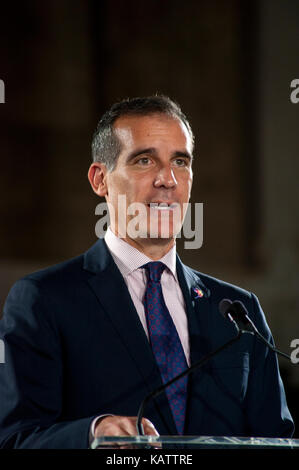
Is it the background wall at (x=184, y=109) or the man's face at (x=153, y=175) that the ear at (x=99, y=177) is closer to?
the man's face at (x=153, y=175)

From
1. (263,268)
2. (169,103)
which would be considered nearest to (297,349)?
(263,268)

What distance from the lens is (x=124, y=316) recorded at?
1.89 metres

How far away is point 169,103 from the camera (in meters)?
2.13

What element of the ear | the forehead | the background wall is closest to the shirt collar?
the ear

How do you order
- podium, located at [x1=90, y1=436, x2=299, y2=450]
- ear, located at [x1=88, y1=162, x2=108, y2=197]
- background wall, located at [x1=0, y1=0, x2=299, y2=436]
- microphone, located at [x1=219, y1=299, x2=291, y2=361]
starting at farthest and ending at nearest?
background wall, located at [x1=0, y1=0, x2=299, y2=436], ear, located at [x1=88, y1=162, x2=108, y2=197], microphone, located at [x1=219, y1=299, x2=291, y2=361], podium, located at [x1=90, y1=436, x2=299, y2=450]

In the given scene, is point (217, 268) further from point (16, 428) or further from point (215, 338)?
point (16, 428)

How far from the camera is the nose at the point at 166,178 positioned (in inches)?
78.9

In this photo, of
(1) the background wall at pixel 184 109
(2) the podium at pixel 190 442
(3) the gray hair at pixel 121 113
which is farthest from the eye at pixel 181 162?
(1) the background wall at pixel 184 109

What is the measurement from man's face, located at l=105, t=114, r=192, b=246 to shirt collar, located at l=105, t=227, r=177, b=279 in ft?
0.11

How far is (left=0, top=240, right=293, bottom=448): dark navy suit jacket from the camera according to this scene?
5.73ft

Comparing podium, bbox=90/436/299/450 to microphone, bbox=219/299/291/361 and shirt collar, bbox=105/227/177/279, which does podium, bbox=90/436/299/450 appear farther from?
shirt collar, bbox=105/227/177/279

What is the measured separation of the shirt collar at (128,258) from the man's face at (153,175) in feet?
0.11

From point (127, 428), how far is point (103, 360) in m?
0.35
